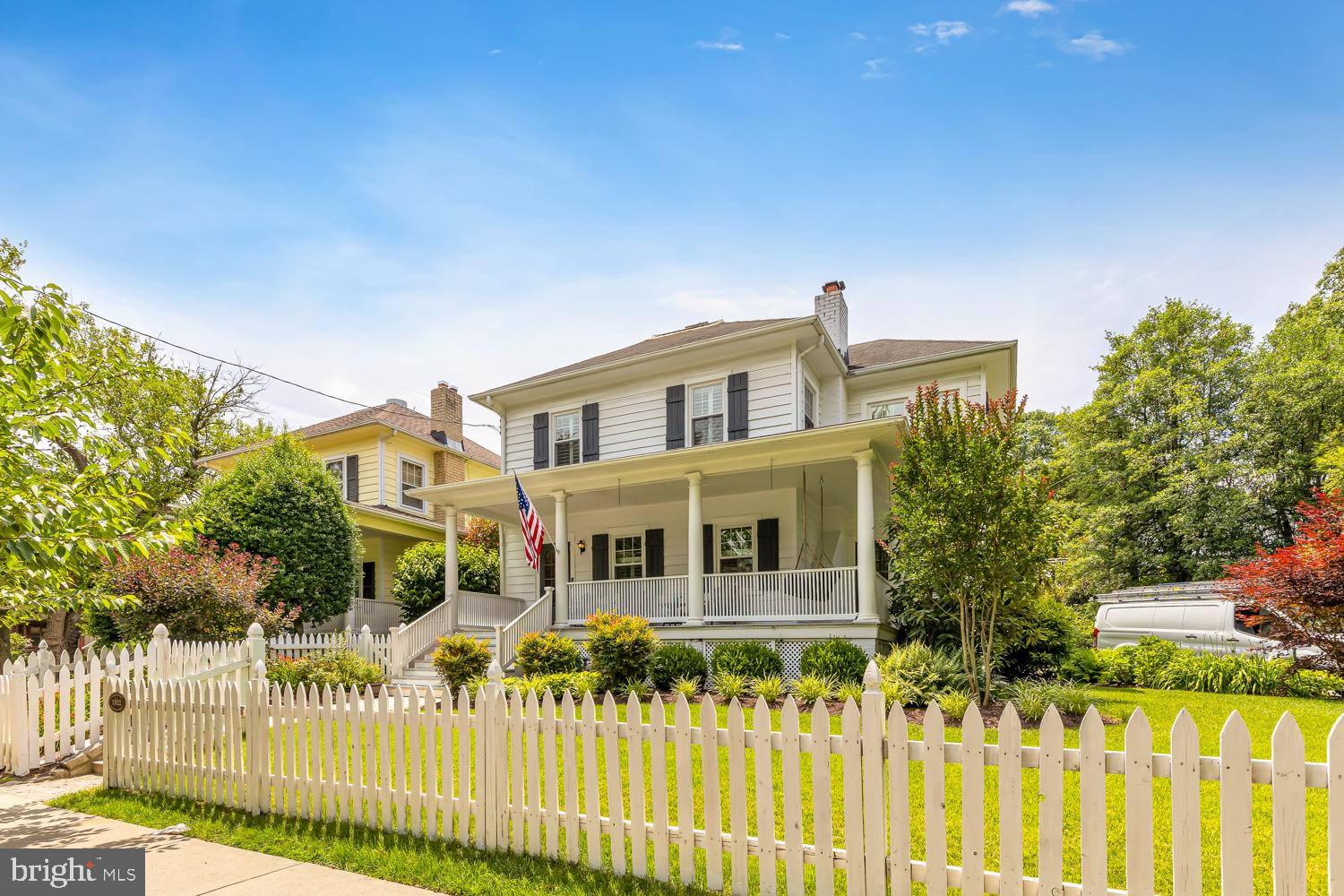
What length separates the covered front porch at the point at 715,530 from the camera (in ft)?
43.4

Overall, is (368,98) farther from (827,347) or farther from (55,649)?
(55,649)

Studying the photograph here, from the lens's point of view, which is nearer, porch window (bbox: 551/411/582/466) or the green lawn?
the green lawn

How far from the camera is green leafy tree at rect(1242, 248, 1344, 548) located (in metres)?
22.2

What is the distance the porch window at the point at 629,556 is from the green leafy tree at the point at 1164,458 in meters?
14.2

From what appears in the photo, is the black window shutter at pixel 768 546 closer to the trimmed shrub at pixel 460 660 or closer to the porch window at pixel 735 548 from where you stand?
the porch window at pixel 735 548

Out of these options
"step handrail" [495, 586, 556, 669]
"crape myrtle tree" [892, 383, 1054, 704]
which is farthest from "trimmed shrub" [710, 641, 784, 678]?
"step handrail" [495, 586, 556, 669]

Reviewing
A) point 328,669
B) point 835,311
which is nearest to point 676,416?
point 835,311

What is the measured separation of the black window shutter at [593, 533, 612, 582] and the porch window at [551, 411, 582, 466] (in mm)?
1916

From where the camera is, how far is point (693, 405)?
1719 cm

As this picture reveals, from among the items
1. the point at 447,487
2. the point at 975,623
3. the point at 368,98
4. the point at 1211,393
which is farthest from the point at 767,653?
the point at 1211,393

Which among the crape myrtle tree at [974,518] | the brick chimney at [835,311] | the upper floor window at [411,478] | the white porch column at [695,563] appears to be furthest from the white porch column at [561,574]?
the upper floor window at [411,478]

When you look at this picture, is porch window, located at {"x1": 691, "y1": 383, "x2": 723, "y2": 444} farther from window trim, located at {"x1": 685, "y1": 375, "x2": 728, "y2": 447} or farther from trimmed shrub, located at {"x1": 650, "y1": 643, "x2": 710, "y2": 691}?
trimmed shrub, located at {"x1": 650, "y1": 643, "x2": 710, "y2": 691}

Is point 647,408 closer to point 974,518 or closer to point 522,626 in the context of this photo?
point 522,626

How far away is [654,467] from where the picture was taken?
14812 mm
